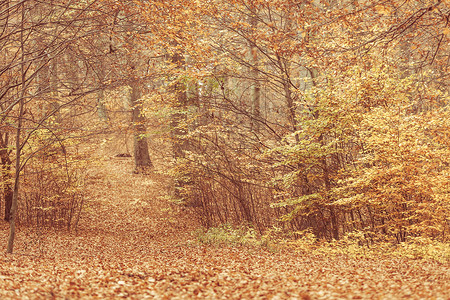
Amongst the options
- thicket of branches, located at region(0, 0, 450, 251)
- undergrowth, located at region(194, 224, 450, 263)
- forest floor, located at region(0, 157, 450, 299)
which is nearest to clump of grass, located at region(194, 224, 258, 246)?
undergrowth, located at region(194, 224, 450, 263)

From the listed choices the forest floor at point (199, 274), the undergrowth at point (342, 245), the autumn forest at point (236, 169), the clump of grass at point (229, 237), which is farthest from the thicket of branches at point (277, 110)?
the forest floor at point (199, 274)

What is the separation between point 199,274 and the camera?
20.3ft

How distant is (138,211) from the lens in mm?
15906

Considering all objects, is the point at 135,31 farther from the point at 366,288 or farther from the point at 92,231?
the point at 92,231

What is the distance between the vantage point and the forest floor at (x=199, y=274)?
Result: 16.4ft

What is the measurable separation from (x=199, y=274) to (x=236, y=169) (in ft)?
23.8

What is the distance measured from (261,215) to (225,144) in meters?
2.75

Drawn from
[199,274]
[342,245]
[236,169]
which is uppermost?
[236,169]

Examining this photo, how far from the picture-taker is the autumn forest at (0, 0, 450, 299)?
627cm

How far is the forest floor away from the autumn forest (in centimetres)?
5

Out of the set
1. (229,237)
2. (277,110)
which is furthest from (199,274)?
(277,110)

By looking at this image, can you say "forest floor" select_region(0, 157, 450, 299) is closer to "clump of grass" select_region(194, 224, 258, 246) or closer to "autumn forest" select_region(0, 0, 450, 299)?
"autumn forest" select_region(0, 0, 450, 299)

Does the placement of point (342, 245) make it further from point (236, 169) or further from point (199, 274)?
point (199, 274)

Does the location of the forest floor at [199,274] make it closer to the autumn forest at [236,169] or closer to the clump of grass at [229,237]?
the autumn forest at [236,169]
